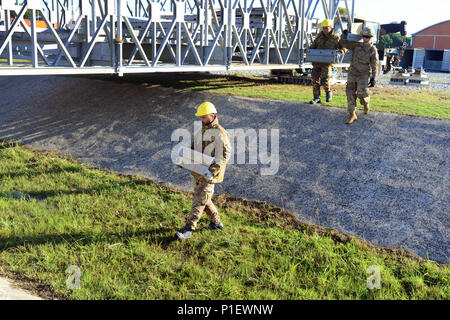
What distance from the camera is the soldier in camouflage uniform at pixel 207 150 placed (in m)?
5.40

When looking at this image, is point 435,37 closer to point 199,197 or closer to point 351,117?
point 351,117

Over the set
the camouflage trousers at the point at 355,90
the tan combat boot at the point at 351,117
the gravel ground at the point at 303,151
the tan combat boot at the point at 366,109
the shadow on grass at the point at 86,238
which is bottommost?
the shadow on grass at the point at 86,238

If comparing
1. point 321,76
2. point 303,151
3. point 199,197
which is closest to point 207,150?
point 199,197

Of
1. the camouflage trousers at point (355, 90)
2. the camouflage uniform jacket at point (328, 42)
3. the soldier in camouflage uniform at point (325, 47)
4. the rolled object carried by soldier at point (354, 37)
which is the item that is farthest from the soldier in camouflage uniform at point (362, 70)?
the soldier in camouflage uniform at point (325, 47)

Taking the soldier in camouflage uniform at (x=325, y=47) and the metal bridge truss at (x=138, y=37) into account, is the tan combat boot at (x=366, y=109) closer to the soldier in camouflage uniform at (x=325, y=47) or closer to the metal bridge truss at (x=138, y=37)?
the soldier in camouflage uniform at (x=325, y=47)

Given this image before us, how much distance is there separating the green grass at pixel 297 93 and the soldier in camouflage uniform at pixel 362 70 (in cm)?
115

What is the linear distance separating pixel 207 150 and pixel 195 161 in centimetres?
21

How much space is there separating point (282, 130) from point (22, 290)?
6.02 metres

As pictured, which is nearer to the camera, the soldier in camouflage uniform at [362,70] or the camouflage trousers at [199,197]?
the camouflage trousers at [199,197]

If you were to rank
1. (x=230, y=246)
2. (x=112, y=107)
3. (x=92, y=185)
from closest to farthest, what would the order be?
(x=230, y=246) → (x=92, y=185) → (x=112, y=107)

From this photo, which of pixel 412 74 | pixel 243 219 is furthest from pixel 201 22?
pixel 412 74

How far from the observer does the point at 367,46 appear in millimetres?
8469

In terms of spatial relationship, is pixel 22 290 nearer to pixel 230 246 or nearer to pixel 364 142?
pixel 230 246
